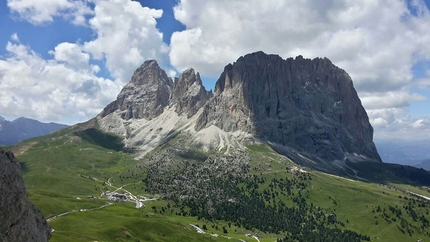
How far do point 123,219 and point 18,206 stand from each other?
551 ft

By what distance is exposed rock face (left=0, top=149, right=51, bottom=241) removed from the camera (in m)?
33.8

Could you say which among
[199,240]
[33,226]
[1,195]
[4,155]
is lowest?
[199,240]

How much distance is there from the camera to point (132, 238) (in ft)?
540

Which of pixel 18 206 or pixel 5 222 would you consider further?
pixel 18 206

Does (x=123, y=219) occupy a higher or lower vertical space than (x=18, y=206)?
lower

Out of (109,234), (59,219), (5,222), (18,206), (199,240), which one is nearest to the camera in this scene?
(5,222)

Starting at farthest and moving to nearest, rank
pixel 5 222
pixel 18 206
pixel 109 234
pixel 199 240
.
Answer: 1. pixel 199 240
2. pixel 109 234
3. pixel 18 206
4. pixel 5 222

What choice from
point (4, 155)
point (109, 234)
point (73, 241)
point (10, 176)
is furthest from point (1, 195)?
point (109, 234)

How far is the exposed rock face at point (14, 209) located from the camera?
3381 centimetres

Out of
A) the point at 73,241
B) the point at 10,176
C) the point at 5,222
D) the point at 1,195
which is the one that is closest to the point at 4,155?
the point at 10,176

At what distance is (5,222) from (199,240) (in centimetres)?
17036

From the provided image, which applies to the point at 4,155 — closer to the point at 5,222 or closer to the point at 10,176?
the point at 10,176

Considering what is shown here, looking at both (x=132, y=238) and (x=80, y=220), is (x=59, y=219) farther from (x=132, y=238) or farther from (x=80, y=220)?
(x=132, y=238)

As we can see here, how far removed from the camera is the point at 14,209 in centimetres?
3528
